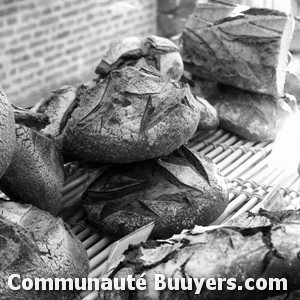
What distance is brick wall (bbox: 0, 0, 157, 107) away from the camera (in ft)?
11.1

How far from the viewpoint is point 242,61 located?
6.32 feet

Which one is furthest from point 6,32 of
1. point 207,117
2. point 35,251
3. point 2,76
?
point 35,251

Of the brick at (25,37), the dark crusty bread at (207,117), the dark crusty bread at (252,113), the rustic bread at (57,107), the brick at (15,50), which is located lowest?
the brick at (15,50)

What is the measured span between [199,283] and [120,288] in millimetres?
129

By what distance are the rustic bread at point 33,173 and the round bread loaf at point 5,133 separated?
0.13 meters

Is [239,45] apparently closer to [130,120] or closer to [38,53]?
[130,120]

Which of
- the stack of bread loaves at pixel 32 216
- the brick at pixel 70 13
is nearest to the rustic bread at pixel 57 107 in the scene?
the stack of bread loaves at pixel 32 216

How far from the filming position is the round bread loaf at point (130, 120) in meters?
1.31

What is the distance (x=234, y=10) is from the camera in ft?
6.57

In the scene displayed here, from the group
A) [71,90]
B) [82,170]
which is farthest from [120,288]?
[82,170]

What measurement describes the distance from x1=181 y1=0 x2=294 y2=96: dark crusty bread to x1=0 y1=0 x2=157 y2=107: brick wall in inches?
62.3

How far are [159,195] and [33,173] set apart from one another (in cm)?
30

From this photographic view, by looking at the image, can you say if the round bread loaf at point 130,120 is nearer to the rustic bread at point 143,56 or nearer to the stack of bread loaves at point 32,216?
the stack of bread loaves at point 32,216

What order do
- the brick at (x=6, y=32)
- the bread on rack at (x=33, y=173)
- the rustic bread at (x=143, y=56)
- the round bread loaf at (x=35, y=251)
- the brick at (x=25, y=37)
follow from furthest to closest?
the brick at (x=25, y=37)
the brick at (x=6, y=32)
the rustic bread at (x=143, y=56)
the bread on rack at (x=33, y=173)
the round bread loaf at (x=35, y=251)
